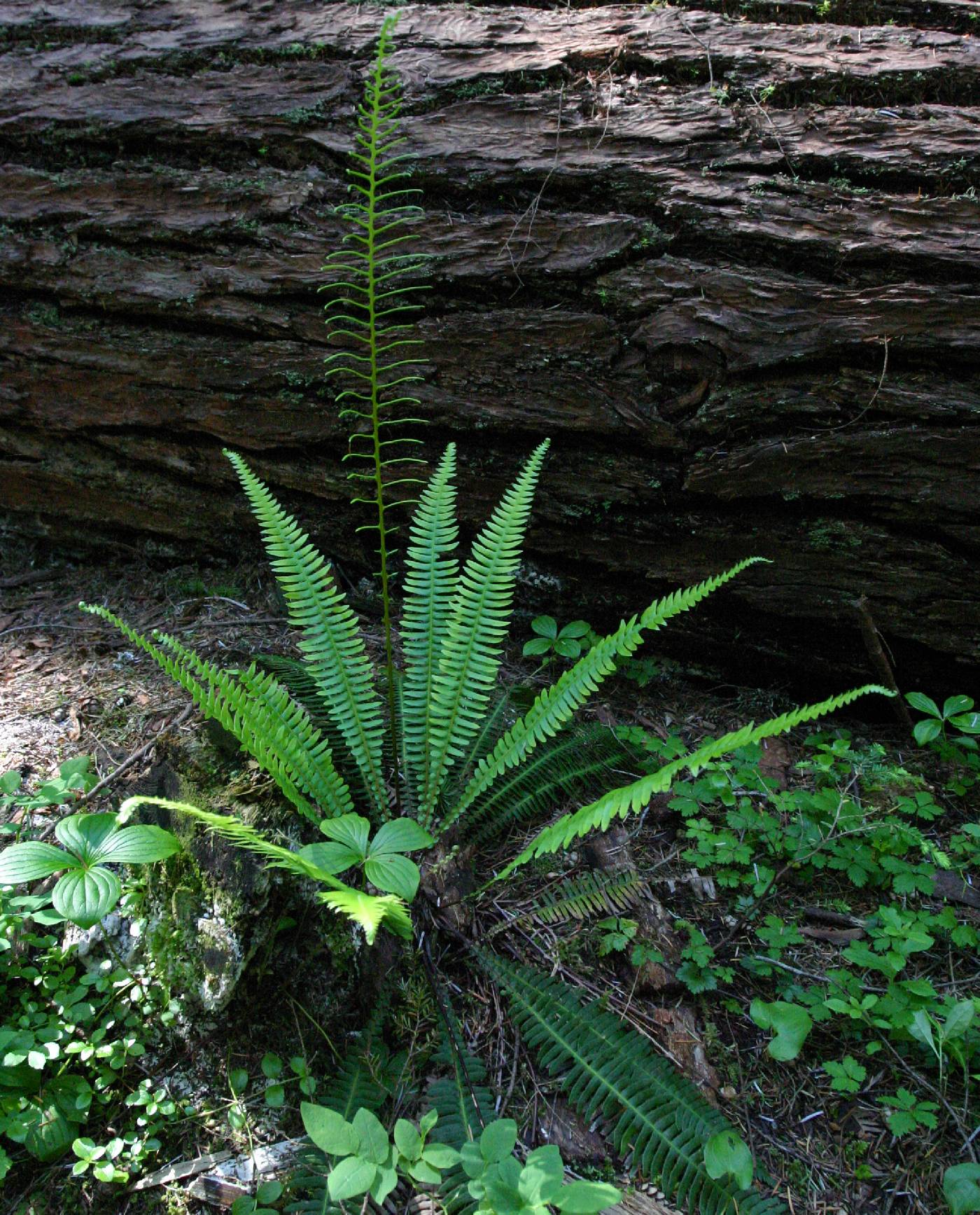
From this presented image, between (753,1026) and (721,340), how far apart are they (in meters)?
1.94

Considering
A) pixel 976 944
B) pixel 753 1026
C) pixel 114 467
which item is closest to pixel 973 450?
pixel 976 944

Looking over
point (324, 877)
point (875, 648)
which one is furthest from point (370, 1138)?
point (875, 648)

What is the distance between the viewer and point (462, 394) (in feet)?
9.35

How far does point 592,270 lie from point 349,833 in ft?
6.20

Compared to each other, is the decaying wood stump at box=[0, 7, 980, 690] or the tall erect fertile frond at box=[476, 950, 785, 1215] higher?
the decaying wood stump at box=[0, 7, 980, 690]

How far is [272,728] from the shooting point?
215 cm

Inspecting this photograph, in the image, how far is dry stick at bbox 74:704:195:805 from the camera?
247 cm

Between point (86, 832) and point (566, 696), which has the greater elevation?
point (86, 832)

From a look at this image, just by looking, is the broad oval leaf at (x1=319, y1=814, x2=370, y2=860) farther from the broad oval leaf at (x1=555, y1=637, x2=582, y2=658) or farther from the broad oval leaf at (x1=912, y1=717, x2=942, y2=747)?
the broad oval leaf at (x1=912, y1=717, x2=942, y2=747)

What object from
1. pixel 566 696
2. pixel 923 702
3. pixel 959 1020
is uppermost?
pixel 566 696

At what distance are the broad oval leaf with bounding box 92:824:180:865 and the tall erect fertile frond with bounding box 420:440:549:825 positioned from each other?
0.75m

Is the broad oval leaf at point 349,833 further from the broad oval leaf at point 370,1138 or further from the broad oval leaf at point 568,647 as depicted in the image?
the broad oval leaf at point 568,647

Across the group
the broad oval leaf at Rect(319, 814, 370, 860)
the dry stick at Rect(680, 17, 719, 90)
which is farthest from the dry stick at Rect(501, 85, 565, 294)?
the broad oval leaf at Rect(319, 814, 370, 860)

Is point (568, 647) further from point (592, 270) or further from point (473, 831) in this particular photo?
point (592, 270)
